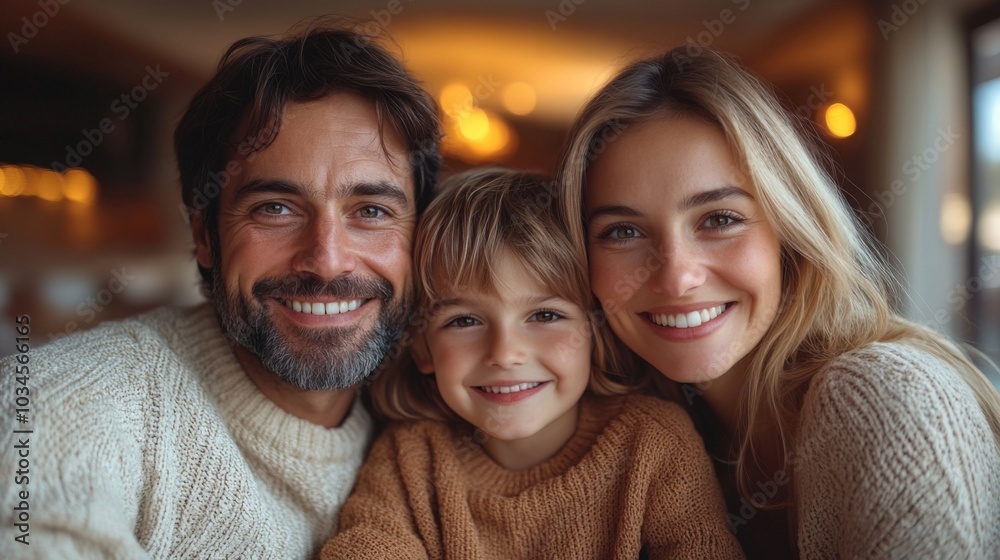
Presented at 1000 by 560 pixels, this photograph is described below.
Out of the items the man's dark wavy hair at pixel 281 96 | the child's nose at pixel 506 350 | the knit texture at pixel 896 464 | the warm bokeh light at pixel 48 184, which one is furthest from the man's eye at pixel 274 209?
the warm bokeh light at pixel 48 184

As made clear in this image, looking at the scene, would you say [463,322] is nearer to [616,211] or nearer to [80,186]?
[616,211]

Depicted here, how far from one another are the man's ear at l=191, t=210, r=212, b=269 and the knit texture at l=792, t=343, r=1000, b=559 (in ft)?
4.64

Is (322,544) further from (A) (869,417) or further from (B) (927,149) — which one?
(B) (927,149)

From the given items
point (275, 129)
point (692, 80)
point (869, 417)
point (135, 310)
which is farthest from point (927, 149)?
point (135, 310)

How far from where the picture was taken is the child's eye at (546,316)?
57.6 inches

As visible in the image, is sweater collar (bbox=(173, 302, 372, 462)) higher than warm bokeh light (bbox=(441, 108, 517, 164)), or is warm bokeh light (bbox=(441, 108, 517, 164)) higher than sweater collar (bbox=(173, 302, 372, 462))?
warm bokeh light (bbox=(441, 108, 517, 164))

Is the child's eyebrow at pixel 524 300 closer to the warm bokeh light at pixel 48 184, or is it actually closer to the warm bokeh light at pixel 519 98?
the warm bokeh light at pixel 48 184

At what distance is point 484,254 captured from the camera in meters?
1.42

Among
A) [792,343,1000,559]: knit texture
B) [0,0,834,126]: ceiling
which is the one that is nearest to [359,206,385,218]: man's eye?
[792,343,1000,559]: knit texture

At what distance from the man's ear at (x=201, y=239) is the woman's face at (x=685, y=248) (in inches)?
38.2

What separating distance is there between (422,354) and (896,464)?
98 cm

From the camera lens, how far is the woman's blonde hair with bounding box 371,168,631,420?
1.43 meters

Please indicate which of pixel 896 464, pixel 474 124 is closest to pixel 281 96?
pixel 896 464

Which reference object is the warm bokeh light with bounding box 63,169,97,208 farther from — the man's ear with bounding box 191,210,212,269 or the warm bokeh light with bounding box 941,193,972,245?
the warm bokeh light with bounding box 941,193,972,245
